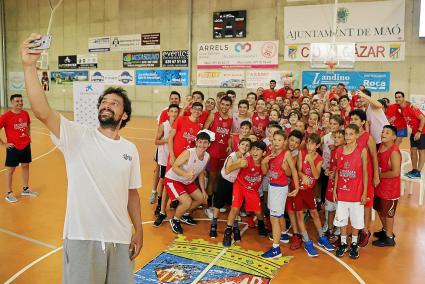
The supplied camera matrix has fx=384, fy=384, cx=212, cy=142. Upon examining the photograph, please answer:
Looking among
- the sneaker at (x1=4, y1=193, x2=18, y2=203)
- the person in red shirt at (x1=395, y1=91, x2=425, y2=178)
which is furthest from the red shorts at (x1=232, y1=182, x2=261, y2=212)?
the person in red shirt at (x1=395, y1=91, x2=425, y2=178)

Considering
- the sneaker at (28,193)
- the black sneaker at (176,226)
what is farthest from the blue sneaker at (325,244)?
the sneaker at (28,193)

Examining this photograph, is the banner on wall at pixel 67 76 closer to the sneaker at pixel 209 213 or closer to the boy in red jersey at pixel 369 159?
the sneaker at pixel 209 213

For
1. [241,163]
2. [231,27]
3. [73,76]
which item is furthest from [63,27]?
[241,163]

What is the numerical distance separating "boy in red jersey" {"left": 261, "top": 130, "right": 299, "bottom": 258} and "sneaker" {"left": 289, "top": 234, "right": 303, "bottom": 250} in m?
0.27

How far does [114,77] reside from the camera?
2058 centimetres

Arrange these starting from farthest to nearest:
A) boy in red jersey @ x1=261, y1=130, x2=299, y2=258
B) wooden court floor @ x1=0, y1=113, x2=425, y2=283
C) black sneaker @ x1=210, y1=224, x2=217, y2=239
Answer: black sneaker @ x1=210, y1=224, x2=217, y2=239
boy in red jersey @ x1=261, y1=130, x2=299, y2=258
wooden court floor @ x1=0, y1=113, x2=425, y2=283

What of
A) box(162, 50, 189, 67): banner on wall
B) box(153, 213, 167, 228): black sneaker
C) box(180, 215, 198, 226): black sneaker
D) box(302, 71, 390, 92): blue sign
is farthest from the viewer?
box(162, 50, 189, 67): banner on wall

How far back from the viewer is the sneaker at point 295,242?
4.97m

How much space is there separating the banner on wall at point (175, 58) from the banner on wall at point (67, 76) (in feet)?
17.3

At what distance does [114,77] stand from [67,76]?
3479mm

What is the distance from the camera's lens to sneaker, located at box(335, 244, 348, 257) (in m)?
4.77

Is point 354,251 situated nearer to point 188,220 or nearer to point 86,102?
point 188,220

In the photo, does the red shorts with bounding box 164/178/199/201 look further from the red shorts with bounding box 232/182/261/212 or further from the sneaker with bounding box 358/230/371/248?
the sneaker with bounding box 358/230/371/248

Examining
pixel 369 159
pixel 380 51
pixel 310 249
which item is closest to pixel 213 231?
pixel 310 249
